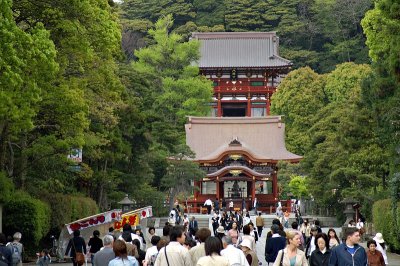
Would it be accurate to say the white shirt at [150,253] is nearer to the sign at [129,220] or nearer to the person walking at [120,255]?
the person walking at [120,255]

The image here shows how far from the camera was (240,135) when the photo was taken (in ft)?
212

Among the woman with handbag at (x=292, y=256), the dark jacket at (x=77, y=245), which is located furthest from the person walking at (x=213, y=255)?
the dark jacket at (x=77, y=245)

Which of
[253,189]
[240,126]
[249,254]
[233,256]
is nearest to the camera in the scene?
[233,256]

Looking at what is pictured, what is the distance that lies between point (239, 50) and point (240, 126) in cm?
1196

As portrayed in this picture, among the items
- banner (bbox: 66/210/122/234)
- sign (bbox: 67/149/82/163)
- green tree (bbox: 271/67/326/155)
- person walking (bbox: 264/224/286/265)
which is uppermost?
green tree (bbox: 271/67/326/155)

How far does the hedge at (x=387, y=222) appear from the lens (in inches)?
1080

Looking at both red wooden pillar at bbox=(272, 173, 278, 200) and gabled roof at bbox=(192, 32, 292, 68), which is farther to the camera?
gabled roof at bbox=(192, 32, 292, 68)

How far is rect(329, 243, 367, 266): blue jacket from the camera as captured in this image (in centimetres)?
1208

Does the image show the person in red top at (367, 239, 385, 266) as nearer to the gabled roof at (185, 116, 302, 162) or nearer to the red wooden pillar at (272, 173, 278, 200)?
the red wooden pillar at (272, 173, 278, 200)

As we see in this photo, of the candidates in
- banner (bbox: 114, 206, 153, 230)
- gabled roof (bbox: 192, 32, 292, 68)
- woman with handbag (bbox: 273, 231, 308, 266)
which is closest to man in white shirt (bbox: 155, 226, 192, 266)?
woman with handbag (bbox: 273, 231, 308, 266)

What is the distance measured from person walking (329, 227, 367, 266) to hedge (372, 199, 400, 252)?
14.5m

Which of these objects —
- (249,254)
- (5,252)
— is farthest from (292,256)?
(5,252)

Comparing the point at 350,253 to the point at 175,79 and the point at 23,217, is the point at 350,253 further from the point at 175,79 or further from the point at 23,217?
the point at 175,79

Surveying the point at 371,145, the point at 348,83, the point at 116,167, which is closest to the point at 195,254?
the point at 371,145
